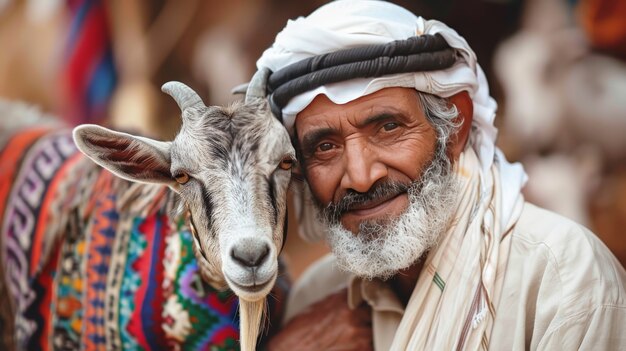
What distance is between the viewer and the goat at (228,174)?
213 cm

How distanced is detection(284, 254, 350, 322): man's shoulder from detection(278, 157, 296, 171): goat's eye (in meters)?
0.86

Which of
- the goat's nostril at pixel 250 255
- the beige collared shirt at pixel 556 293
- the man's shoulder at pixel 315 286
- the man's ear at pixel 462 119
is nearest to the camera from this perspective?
the goat's nostril at pixel 250 255

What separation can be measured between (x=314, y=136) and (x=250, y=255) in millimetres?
704

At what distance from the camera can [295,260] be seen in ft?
19.6

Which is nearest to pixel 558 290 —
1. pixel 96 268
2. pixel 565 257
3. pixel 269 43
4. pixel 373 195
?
pixel 565 257

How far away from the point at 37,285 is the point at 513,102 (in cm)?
385

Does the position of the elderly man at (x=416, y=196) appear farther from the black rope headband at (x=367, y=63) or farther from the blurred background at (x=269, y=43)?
the blurred background at (x=269, y=43)

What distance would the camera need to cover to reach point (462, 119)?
109 inches

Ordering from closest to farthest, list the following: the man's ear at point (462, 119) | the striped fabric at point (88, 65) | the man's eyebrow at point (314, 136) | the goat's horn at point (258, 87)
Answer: the goat's horn at point (258, 87) < the man's eyebrow at point (314, 136) < the man's ear at point (462, 119) < the striped fabric at point (88, 65)

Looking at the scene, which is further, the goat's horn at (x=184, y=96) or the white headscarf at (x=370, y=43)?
the white headscarf at (x=370, y=43)

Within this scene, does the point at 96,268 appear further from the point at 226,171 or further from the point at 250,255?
the point at 250,255

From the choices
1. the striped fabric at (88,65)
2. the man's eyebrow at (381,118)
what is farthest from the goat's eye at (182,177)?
the striped fabric at (88,65)

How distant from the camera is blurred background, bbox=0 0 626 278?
4855 millimetres

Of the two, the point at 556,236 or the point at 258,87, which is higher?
the point at 258,87
